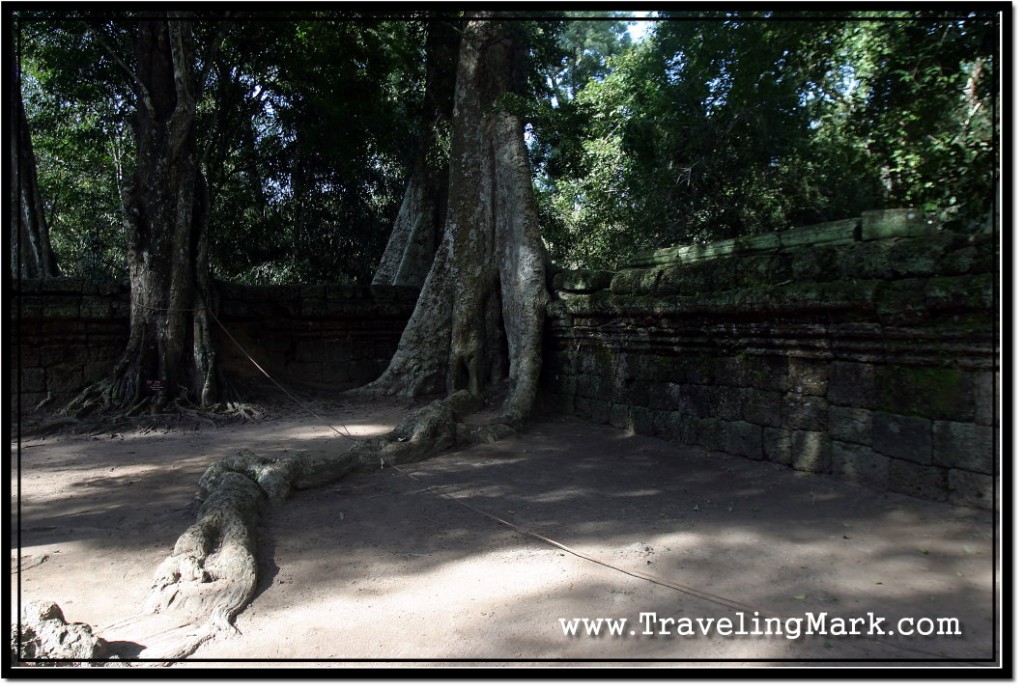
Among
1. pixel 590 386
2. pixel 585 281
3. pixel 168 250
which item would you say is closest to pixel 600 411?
pixel 590 386

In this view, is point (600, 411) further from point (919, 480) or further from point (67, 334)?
point (67, 334)

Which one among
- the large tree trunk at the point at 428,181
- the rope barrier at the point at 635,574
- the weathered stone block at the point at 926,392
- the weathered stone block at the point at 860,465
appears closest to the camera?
the rope barrier at the point at 635,574

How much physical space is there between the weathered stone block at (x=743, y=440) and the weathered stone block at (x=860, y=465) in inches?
21.7

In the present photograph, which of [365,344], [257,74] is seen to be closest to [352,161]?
[257,74]

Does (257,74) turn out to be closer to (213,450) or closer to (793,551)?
(213,450)

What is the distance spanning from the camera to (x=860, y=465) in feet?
12.4

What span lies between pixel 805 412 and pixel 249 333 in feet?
20.7

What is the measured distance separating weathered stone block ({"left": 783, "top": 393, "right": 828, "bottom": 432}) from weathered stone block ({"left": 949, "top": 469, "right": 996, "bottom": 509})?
78cm

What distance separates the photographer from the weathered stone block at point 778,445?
13.9ft

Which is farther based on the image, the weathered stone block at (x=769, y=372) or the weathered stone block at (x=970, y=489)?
the weathered stone block at (x=769, y=372)

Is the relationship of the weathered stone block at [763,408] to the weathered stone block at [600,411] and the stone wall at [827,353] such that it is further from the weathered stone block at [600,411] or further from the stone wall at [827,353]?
the weathered stone block at [600,411]

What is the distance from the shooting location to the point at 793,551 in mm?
2990

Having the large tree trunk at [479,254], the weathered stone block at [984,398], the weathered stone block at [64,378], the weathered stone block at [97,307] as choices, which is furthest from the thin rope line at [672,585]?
the weathered stone block at [64,378]

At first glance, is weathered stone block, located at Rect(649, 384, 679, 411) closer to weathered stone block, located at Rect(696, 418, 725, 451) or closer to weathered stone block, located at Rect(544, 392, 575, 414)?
weathered stone block, located at Rect(696, 418, 725, 451)
